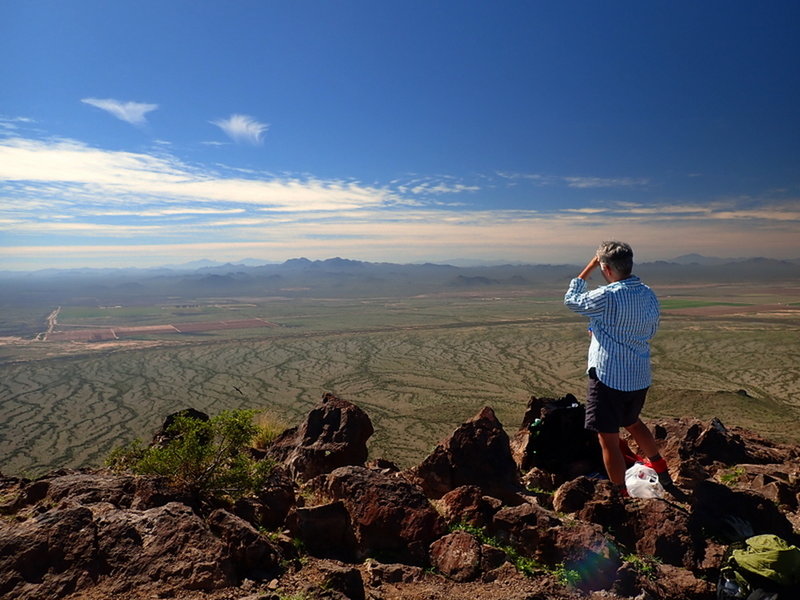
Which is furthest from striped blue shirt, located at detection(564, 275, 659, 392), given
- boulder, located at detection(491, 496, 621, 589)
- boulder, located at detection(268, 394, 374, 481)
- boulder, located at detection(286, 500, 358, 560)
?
boulder, located at detection(268, 394, 374, 481)

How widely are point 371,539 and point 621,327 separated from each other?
2.24 metres

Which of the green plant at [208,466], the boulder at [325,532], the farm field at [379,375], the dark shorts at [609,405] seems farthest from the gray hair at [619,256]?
the farm field at [379,375]

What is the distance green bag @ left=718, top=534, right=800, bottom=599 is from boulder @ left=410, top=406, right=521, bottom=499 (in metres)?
1.72

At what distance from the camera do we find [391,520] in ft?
10.3

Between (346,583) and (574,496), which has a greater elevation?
(346,583)

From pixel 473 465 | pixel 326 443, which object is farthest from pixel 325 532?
pixel 326 443

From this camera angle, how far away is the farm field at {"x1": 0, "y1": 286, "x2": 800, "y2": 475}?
20.3 m

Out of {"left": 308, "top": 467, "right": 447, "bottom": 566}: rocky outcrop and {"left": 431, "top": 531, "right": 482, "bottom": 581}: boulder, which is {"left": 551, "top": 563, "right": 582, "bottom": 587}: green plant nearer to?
{"left": 431, "top": 531, "right": 482, "bottom": 581}: boulder

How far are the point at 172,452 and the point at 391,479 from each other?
1717 millimetres

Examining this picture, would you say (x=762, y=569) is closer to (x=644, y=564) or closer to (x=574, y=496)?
(x=644, y=564)

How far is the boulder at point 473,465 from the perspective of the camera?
4.27 meters

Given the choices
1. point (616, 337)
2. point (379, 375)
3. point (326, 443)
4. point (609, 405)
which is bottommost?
point (379, 375)

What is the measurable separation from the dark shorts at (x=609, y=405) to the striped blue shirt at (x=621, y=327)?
0.08 meters

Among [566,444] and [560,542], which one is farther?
[566,444]
